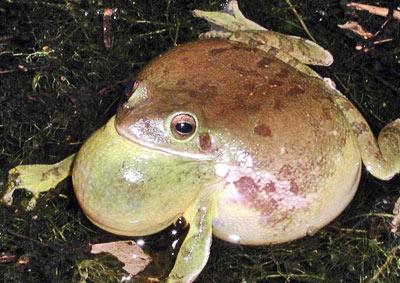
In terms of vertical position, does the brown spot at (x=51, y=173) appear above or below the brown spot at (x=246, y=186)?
below

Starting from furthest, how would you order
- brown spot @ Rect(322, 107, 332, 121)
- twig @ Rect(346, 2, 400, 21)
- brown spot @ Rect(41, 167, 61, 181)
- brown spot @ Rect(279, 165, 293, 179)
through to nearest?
twig @ Rect(346, 2, 400, 21) → brown spot @ Rect(41, 167, 61, 181) → brown spot @ Rect(322, 107, 332, 121) → brown spot @ Rect(279, 165, 293, 179)

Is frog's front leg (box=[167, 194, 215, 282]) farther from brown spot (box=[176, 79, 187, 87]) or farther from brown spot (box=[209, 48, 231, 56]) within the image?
brown spot (box=[209, 48, 231, 56])

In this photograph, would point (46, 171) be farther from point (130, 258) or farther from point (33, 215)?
point (130, 258)

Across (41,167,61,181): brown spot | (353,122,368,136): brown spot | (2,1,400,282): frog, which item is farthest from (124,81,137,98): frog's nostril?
(353,122,368,136): brown spot

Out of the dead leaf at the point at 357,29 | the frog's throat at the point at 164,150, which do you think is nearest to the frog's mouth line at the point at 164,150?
the frog's throat at the point at 164,150

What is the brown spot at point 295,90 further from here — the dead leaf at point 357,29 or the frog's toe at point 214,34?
the dead leaf at point 357,29

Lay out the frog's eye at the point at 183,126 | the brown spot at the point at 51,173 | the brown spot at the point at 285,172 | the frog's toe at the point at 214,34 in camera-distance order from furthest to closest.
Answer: the frog's toe at the point at 214,34 < the brown spot at the point at 51,173 < the brown spot at the point at 285,172 < the frog's eye at the point at 183,126

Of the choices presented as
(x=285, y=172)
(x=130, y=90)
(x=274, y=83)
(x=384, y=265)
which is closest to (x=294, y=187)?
(x=285, y=172)

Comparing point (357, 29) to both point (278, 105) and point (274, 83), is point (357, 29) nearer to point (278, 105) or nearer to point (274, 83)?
point (274, 83)
